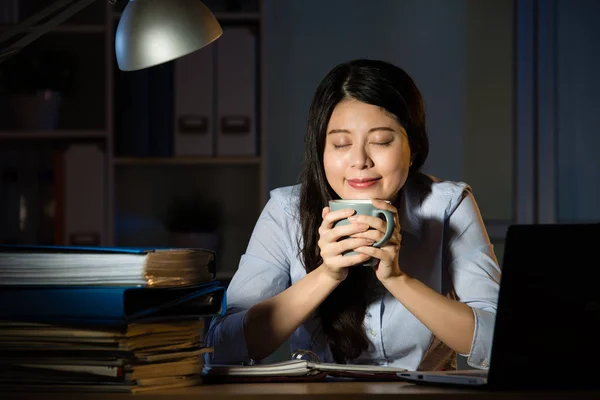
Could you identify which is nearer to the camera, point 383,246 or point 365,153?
point 383,246

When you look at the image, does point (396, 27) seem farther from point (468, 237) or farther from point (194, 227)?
point (468, 237)

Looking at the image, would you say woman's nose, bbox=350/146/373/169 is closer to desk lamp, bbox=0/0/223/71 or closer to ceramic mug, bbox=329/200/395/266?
ceramic mug, bbox=329/200/395/266

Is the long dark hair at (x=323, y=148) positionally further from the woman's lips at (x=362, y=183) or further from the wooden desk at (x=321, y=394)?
the wooden desk at (x=321, y=394)

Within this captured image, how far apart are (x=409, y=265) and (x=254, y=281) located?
0.33 meters

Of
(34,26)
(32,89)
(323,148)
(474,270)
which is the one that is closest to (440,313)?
(474,270)

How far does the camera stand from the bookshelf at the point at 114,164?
3.09 meters

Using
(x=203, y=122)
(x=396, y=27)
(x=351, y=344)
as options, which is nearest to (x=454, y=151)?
(x=396, y=27)

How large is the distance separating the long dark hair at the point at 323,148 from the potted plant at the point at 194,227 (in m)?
1.41

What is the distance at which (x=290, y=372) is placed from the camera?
1.15 metres

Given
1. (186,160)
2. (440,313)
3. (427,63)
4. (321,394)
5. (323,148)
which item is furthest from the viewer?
(427,63)

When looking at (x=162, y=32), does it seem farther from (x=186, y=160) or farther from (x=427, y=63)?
(x=427, y=63)

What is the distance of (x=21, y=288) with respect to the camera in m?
1.04

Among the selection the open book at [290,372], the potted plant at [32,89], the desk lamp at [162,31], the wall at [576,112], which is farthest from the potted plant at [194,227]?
the open book at [290,372]

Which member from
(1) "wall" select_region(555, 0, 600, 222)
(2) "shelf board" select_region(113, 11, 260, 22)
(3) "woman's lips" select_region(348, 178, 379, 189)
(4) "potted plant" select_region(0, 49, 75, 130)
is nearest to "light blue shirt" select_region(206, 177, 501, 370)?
(3) "woman's lips" select_region(348, 178, 379, 189)
